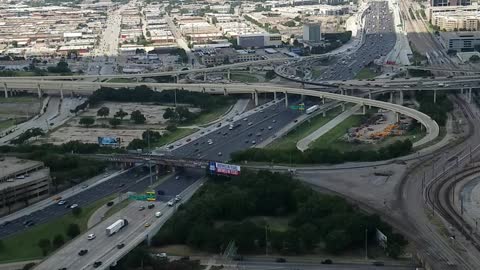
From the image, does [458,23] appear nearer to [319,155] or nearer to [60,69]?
[60,69]

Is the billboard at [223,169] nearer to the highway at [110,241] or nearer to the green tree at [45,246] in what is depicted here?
the highway at [110,241]

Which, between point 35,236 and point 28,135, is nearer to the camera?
point 35,236

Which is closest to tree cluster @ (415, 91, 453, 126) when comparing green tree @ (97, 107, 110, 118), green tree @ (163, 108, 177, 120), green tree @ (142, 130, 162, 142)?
green tree @ (163, 108, 177, 120)

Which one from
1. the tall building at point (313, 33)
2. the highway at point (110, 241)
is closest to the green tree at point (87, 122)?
the highway at point (110, 241)

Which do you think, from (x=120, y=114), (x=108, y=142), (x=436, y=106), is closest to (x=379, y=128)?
(x=436, y=106)

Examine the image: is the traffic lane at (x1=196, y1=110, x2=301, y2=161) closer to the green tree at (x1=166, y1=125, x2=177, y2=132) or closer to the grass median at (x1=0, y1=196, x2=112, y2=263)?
the green tree at (x1=166, y1=125, x2=177, y2=132)
